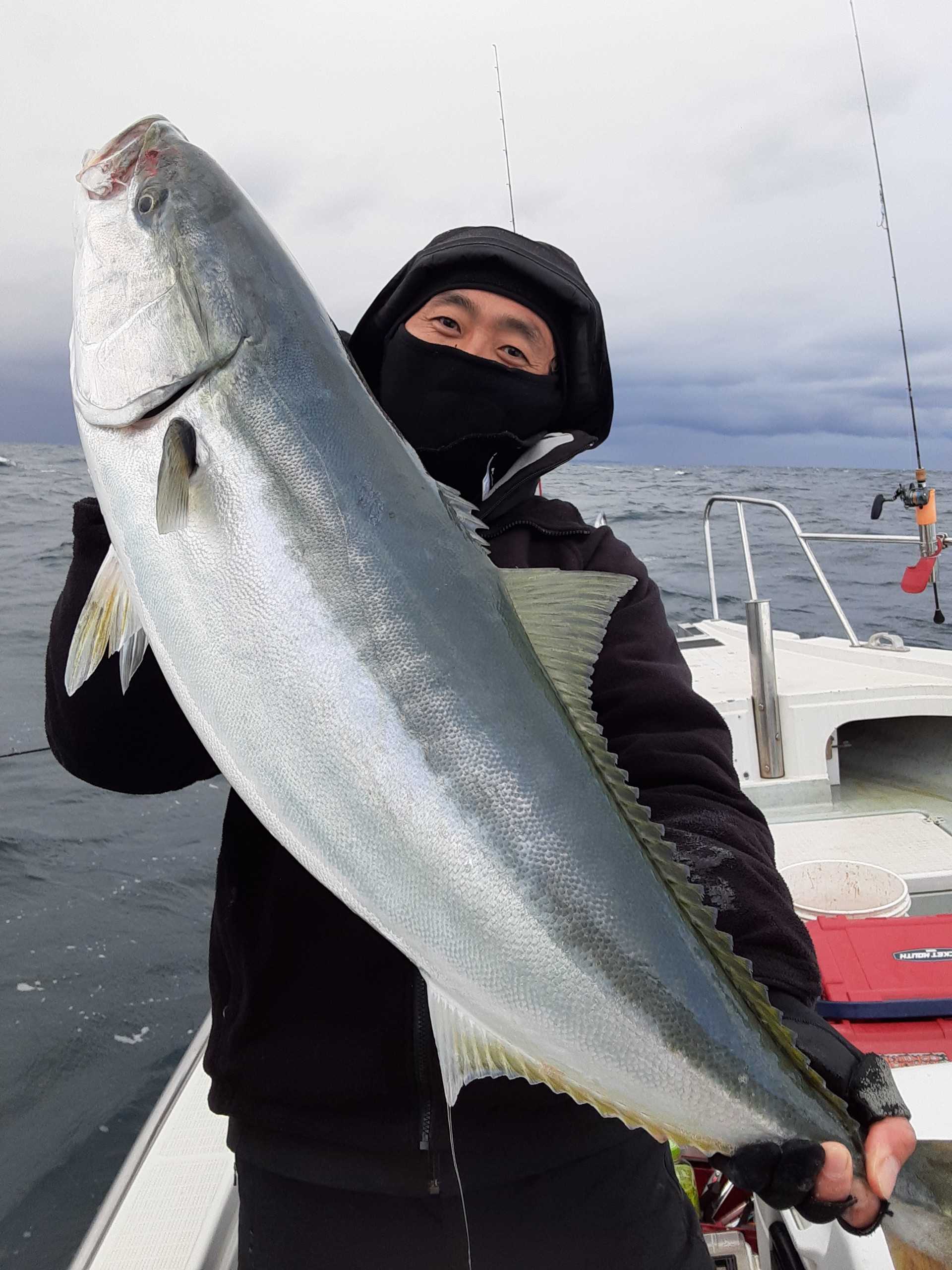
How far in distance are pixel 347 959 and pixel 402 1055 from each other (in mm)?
211

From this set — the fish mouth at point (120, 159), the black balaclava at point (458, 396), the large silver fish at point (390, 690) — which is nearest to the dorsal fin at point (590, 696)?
the large silver fish at point (390, 690)

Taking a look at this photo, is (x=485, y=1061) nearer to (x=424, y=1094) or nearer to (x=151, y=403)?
(x=424, y=1094)

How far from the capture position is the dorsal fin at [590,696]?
1.45 meters

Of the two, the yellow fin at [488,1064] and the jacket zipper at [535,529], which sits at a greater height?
the jacket zipper at [535,529]

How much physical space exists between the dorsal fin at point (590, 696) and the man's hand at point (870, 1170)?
3.8 inches

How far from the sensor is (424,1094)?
1695mm

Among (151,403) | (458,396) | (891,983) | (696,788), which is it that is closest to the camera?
(151,403)

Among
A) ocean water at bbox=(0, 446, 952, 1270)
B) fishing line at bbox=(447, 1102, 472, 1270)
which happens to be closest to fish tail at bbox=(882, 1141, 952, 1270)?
fishing line at bbox=(447, 1102, 472, 1270)

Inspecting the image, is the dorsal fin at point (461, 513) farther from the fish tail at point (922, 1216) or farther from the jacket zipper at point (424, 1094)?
the fish tail at point (922, 1216)

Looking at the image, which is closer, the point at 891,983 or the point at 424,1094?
the point at 424,1094

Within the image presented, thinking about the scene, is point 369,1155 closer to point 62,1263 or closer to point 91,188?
point 91,188

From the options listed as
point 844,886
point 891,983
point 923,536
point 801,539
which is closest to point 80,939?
point 844,886

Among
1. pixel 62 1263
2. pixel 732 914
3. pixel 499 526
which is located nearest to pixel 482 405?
pixel 499 526

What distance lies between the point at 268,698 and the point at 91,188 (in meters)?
1.05
